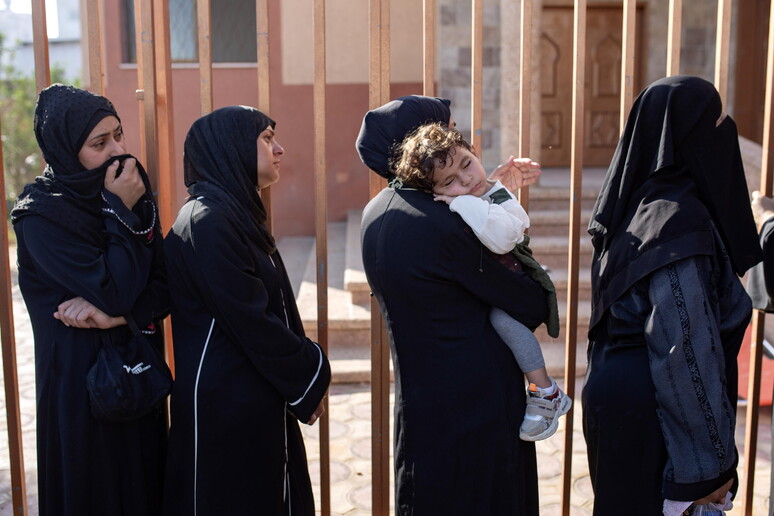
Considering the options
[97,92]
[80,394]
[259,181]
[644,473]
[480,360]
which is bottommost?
[644,473]

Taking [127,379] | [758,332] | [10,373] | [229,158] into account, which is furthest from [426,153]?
[10,373]

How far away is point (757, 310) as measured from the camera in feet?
9.27

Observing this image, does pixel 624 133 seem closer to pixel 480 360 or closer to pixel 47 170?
pixel 480 360

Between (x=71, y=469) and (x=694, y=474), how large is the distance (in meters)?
1.75

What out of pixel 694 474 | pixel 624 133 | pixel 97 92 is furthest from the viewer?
pixel 97 92

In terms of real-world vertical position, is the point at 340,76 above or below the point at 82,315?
above

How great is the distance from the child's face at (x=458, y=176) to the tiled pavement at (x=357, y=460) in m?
2.04

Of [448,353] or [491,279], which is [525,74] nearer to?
[491,279]

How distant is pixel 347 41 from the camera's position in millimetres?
9125

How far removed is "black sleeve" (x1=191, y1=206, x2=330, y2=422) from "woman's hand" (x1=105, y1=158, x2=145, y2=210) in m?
0.32

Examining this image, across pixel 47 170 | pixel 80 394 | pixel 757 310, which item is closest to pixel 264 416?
pixel 80 394

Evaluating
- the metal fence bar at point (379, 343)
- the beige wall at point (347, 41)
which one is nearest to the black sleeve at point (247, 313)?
the metal fence bar at point (379, 343)

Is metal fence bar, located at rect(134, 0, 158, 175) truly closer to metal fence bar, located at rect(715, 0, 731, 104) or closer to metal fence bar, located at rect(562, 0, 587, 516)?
metal fence bar, located at rect(562, 0, 587, 516)

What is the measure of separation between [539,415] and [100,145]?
4.91 ft
